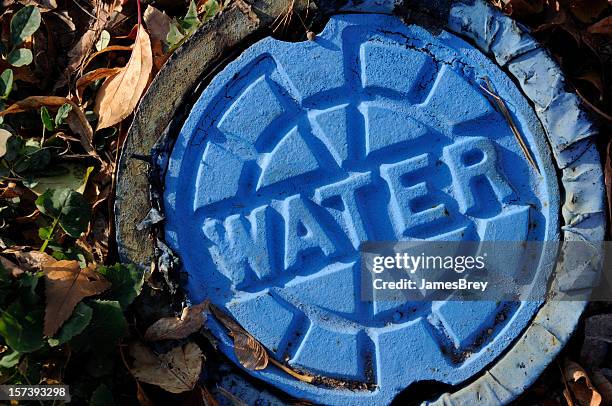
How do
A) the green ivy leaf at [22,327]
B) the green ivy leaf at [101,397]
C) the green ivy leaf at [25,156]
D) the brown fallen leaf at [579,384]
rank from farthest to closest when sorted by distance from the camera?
1. the green ivy leaf at [25,156]
2. the brown fallen leaf at [579,384]
3. the green ivy leaf at [101,397]
4. the green ivy leaf at [22,327]

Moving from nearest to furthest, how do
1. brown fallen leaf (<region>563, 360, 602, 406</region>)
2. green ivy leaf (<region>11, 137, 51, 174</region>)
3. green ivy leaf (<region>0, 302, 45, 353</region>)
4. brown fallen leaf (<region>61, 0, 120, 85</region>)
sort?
green ivy leaf (<region>0, 302, 45, 353</region>) → brown fallen leaf (<region>563, 360, 602, 406</region>) → green ivy leaf (<region>11, 137, 51, 174</region>) → brown fallen leaf (<region>61, 0, 120, 85</region>)

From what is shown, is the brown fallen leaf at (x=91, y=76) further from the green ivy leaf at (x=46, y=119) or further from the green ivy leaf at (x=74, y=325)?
the green ivy leaf at (x=74, y=325)

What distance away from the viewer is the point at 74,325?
Result: 1.71m

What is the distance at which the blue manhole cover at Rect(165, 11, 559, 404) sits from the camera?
6.06 ft

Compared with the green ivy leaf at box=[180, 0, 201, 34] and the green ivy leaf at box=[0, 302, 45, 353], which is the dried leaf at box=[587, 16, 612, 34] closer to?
the green ivy leaf at box=[180, 0, 201, 34]

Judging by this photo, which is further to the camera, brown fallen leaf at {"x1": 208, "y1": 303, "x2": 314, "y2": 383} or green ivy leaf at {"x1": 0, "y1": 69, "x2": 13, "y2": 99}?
green ivy leaf at {"x1": 0, "y1": 69, "x2": 13, "y2": 99}

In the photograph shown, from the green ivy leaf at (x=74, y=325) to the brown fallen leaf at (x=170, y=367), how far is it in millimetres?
190

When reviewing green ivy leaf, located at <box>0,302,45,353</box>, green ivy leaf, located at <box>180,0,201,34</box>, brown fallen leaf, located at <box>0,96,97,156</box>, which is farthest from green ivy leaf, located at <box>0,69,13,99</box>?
green ivy leaf, located at <box>0,302,45,353</box>

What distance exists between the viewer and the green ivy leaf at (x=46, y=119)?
1962mm

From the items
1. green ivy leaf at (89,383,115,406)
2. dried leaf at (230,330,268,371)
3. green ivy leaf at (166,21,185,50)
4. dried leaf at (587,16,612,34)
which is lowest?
green ivy leaf at (89,383,115,406)

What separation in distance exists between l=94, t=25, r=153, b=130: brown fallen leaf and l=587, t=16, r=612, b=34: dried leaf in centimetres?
121

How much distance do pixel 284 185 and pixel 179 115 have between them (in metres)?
0.33

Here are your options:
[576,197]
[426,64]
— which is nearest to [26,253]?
[426,64]

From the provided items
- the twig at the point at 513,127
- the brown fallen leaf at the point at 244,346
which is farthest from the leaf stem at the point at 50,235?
the twig at the point at 513,127
